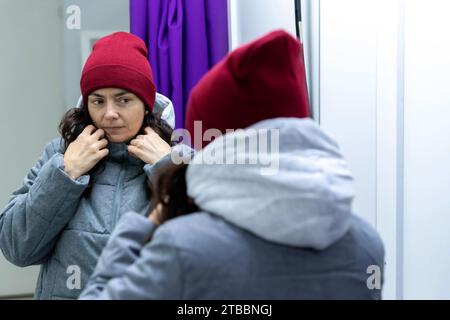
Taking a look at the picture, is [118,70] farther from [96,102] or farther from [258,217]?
[258,217]

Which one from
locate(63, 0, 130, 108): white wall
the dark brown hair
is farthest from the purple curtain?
the dark brown hair

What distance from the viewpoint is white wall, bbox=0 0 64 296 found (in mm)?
2176

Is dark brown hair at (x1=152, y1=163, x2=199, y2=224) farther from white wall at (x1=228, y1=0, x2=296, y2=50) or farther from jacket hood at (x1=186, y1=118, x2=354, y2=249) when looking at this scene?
white wall at (x1=228, y1=0, x2=296, y2=50)

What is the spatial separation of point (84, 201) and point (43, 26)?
1.23 meters

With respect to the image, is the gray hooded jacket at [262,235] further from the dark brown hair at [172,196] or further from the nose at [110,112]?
the nose at [110,112]

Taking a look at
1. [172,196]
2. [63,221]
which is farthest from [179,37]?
[172,196]

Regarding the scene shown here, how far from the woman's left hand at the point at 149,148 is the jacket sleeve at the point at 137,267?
19.6 inches

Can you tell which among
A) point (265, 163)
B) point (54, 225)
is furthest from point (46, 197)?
point (265, 163)

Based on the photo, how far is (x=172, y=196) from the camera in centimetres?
81

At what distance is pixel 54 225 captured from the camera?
1200 millimetres

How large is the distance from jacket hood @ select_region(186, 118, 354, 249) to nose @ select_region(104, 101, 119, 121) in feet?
2.03

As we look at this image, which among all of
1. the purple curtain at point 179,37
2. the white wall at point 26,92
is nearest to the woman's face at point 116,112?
the purple curtain at point 179,37

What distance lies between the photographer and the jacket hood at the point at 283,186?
2.18 ft
